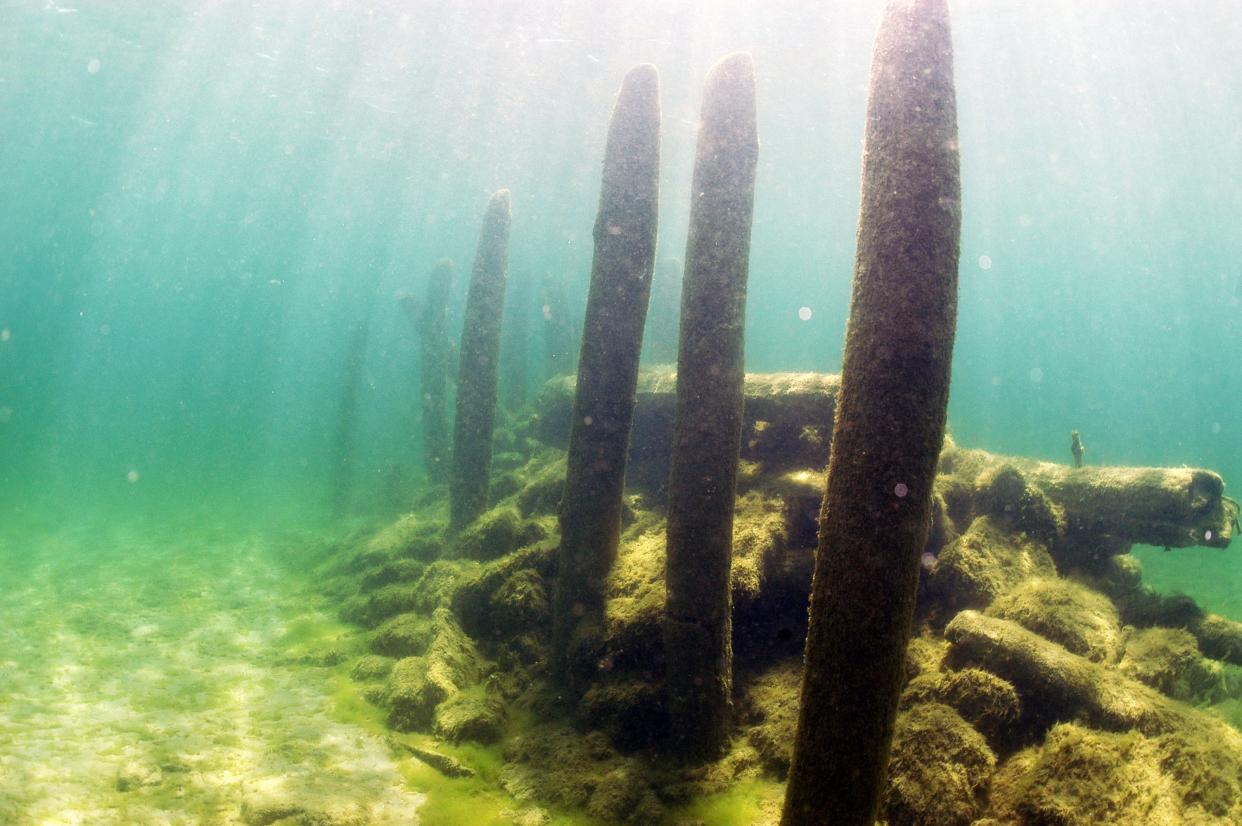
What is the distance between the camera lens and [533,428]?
1628 cm

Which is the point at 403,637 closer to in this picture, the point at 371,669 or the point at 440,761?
the point at 371,669

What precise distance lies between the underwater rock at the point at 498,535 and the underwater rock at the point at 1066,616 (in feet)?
19.6

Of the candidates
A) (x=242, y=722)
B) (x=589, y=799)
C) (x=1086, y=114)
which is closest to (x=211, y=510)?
(x=242, y=722)

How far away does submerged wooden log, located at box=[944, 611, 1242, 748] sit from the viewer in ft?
14.6

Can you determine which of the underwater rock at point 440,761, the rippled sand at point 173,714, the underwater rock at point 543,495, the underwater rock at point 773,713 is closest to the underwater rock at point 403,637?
the rippled sand at point 173,714

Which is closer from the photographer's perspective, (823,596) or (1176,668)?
(823,596)

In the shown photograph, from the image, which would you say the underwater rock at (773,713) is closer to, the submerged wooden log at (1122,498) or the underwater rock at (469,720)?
the underwater rock at (469,720)

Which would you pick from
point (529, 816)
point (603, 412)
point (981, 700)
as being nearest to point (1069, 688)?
point (981, 700)

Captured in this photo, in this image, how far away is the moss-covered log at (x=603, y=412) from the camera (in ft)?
21.9

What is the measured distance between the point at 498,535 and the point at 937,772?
6.88m

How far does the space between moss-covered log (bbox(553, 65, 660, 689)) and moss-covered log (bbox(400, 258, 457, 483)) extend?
11708mm

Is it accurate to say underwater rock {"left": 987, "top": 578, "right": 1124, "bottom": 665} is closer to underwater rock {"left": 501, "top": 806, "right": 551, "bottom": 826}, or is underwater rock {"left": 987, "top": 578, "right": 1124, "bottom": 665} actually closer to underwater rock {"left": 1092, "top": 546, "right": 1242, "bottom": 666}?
underwater rock {"left": 1092, "top": 546, "right": 1242, "bottom": 666}

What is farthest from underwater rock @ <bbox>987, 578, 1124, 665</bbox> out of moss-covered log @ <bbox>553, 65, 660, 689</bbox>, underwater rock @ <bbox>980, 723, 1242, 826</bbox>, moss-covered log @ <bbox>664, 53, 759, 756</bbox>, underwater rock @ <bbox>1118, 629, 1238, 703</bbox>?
moss-covered log @ <bbox>553, 65, 660, 689</bbox>

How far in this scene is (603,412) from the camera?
6.70 meters
